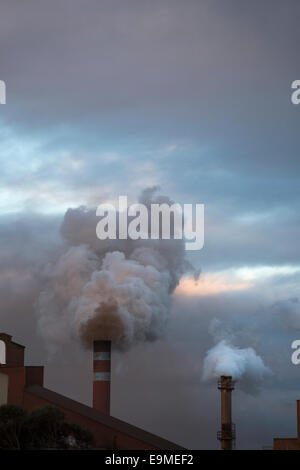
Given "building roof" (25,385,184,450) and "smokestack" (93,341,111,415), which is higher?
"smokestack" (93,341,111,415)

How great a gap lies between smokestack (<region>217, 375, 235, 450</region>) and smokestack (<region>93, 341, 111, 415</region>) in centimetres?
1104

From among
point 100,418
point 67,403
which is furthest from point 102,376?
point 100,418

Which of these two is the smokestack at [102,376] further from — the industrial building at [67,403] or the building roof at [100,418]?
the building roof at [100,418]

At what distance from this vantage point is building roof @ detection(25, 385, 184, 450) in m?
67.0

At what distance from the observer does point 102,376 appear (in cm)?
7819

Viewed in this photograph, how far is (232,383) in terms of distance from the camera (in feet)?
235

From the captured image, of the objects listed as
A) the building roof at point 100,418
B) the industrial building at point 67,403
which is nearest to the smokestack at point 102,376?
the industrial building at point 67,403

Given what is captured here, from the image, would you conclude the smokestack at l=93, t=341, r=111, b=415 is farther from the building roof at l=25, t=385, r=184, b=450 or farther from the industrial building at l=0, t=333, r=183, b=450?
the building roof at l=25, t=385, r=184, b=450

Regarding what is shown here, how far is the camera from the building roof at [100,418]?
6700 centimetres

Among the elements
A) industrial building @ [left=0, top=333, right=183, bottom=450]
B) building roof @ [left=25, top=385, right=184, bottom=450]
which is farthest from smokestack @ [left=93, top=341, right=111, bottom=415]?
building roof @ [left=25, top=385, right=184, bottom=450]

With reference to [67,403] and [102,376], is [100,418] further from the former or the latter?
[102,376]

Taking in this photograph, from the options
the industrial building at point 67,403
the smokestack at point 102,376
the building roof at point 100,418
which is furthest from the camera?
the smokestack at point 102,376
